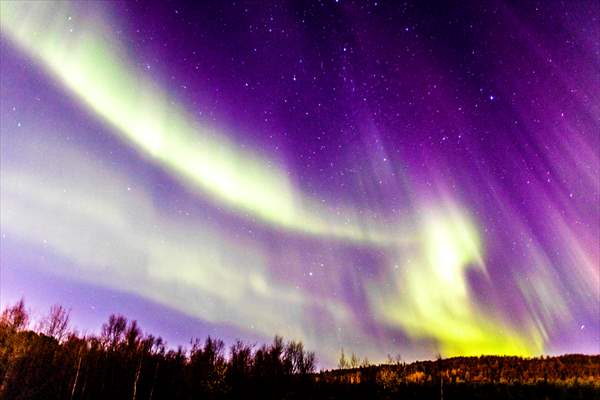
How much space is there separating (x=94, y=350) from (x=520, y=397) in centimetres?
6158

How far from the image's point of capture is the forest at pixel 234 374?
3234 cm

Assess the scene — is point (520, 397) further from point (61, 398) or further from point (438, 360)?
point (61, 398)

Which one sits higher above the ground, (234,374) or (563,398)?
(234,374)

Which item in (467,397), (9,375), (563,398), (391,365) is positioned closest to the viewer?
(563,398)

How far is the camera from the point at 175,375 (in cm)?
6731

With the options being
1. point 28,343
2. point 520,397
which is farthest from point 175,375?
point 520,397

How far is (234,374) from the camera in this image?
7075 centimetres

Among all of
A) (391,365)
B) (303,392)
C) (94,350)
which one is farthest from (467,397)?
(94,350)

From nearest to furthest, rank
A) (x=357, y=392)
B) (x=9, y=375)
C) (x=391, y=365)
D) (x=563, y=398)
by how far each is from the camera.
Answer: (x=563, y=398), (x=357, y=392), (x=9, y=375), (x=391, y=365)

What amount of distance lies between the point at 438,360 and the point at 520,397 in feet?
70.2

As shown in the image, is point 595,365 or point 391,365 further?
point 391,365

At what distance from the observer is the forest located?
32344mm

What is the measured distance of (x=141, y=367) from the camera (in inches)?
2741

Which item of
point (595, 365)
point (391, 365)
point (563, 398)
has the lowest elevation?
point (563, 398)
